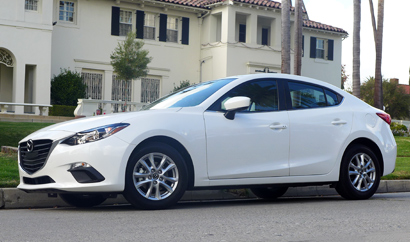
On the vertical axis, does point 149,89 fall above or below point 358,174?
above

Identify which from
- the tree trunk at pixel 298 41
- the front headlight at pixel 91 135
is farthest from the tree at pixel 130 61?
the front headlight at pixel 91 135

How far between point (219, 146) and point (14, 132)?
12.0m

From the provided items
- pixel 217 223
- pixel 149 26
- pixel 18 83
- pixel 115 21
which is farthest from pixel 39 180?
pixel 149 26

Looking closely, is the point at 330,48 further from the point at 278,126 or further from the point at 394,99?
the point at 278,126

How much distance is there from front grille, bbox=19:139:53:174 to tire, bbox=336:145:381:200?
3.78m

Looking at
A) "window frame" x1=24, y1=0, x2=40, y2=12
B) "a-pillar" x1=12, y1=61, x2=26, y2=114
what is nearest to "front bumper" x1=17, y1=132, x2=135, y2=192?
"a-pillar" x1=12, y1=61, x2=26, y2=114

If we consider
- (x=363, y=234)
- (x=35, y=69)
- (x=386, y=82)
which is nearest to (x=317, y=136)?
(x=363, y=234)

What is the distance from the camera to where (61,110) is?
27.6 m

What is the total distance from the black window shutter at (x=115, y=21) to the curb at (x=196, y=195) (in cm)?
2317

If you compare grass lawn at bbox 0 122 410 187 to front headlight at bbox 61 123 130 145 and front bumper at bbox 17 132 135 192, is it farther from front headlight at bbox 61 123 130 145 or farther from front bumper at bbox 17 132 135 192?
front headlight at bbox 61 123 130 145

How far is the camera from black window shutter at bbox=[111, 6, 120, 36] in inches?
1228

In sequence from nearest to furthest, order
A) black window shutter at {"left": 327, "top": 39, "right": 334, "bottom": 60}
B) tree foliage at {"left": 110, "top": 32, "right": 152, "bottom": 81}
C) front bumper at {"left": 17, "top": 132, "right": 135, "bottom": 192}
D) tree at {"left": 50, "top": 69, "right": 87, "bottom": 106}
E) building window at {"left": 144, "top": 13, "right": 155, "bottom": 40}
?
front bumper at {"left": 17, "top": 132, "right": 135, "bottom": 192} → tree foliage at {"left": 110, "top": 32, "right": 152, "bottom": 81} → tree at {"left": 50, "top": 69, "right": 87, "bottom": 106} → building window at {"left": 144, "top": 13, "right": 155, "bottom": 40} → black window shutter at {"left": 327, "top": 39, "right": 334, "bottom": 60}

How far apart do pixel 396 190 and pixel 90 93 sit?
73.5 feet

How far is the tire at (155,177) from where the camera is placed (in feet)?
21.2
